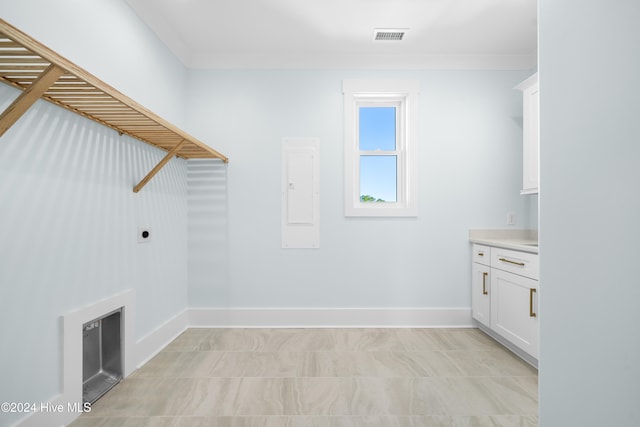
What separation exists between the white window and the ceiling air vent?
0.38 m

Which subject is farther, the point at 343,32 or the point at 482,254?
the point at 482,254

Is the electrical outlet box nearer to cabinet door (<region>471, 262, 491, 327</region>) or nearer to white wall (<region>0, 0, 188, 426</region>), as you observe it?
white wall (<region>0, 0, 188, 426</region>)

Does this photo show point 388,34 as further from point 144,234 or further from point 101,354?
point 101,354

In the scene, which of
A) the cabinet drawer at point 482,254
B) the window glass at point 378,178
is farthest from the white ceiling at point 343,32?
the cabinet drawer at point 482,254

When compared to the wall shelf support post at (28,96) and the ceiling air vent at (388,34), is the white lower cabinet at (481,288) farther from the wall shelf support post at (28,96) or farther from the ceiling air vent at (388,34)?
the wall shelf support post at (28,96)

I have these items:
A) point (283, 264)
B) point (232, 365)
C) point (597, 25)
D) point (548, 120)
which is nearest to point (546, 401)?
point (548, 120)

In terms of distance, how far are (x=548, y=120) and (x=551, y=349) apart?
65 centimetres

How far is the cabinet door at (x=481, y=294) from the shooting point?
2830 millimetres

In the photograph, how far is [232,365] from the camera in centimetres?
232

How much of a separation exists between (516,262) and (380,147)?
5.14 ft

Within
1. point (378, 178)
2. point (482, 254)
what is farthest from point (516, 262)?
point (378, 178)

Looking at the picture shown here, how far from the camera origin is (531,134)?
2.67 m

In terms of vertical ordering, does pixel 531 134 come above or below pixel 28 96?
above

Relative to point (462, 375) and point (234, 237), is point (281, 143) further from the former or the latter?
point (462, 375)
